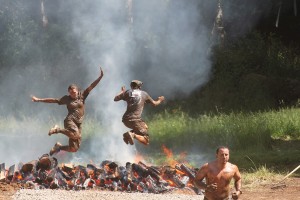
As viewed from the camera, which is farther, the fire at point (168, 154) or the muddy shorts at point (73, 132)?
the fire at point (168, 154)

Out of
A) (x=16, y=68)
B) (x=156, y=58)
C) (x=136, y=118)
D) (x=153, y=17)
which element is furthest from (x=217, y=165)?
(x=16, y=68)

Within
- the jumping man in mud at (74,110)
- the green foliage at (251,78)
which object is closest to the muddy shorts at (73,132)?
the jumping man in mud at (74,110)

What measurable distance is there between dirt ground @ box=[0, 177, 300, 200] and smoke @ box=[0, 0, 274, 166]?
6275 millimetres

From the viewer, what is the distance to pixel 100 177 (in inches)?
376

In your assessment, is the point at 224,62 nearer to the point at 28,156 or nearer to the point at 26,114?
the point at 26,114

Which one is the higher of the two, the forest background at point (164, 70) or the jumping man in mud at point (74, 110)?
the forest background at point (164, 70)

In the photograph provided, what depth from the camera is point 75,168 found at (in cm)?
977

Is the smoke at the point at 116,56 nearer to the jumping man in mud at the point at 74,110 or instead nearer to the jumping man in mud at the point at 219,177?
the jumping man in mud at the point at 74,110

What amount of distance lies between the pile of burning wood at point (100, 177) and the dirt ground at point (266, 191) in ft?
1.20

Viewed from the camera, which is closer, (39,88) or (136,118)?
(136,118)

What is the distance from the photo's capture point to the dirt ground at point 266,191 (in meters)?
8.84

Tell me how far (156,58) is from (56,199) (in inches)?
525

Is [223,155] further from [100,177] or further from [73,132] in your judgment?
[73,132]

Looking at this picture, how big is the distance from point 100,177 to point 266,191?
2797 millimetres
